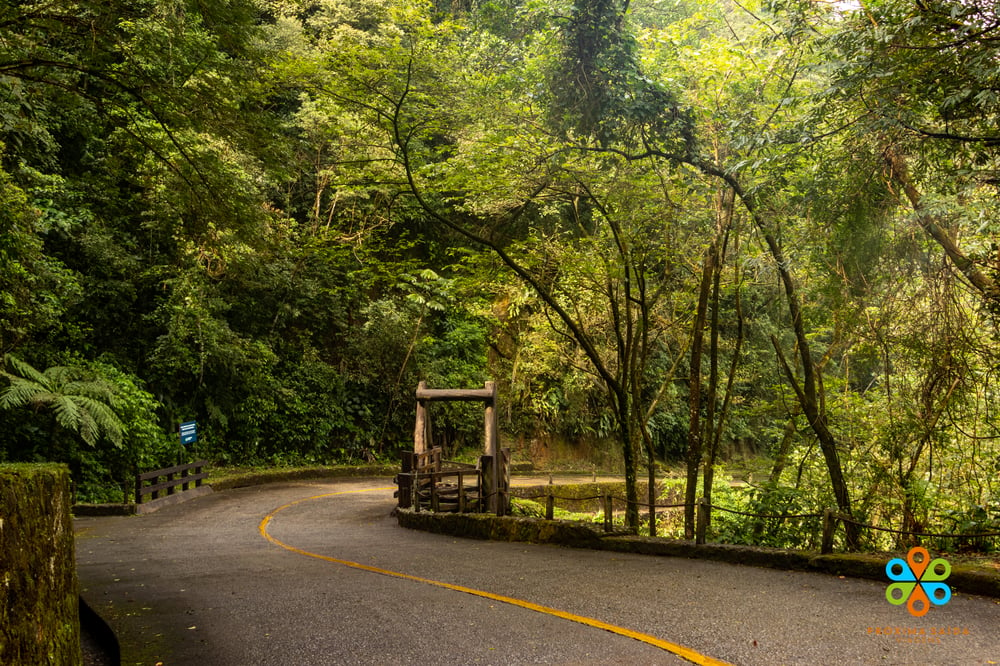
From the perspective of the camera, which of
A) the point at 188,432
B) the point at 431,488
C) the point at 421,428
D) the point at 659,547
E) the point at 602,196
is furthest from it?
the point at 188,432

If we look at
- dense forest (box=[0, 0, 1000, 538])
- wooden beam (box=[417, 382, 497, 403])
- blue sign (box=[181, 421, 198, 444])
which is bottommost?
blue sign (box=[181, 421, 198, 444])

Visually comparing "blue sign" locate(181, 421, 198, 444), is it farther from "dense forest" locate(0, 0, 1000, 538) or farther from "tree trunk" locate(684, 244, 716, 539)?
"tree trunk" locate(684, 244, 716, 539)

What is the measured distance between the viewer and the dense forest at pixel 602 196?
7113 mm

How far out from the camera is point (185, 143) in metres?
7.54

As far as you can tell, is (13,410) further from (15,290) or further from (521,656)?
(521,656)

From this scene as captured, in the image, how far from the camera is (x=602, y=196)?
11008mm

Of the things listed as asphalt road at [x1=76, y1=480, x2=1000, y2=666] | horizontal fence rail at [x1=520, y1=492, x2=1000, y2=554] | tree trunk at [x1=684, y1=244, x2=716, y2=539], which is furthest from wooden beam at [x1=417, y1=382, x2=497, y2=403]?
tree trunk at [x1=684, y1=244, x2=716, y2=539]

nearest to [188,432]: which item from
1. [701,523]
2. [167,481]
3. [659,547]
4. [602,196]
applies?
[167,481]

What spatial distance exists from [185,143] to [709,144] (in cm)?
940

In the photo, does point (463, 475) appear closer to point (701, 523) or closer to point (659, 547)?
point (659, 547)

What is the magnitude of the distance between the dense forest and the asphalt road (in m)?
2.82

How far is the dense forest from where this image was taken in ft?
23.3

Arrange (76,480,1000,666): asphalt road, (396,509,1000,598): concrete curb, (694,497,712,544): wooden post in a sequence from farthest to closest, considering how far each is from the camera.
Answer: (694,497,712,544): wooden post → (396,509,1000,598): concrete curb → (76,480,1000,666): asphalt road

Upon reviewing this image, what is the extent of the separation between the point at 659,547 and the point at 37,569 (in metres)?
8.08
